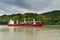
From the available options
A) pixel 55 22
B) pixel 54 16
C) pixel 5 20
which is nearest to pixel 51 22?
pixel 55 22

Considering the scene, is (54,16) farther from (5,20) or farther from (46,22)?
(5,20)

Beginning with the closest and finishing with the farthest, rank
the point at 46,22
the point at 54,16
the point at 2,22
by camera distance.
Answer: the point at 46,22
the point at 2,22
the point at 54,16

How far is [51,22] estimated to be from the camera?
265ft

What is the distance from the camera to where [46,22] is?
7838 centimetres

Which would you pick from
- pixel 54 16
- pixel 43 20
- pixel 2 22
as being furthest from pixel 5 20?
pixel 54 16

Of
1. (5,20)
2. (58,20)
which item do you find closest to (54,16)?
(58,20)

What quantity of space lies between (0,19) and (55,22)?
91.2 ft

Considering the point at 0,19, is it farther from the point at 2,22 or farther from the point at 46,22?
the point at 46,22

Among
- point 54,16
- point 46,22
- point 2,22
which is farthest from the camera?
point 54,16

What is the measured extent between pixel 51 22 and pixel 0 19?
25.9 meters

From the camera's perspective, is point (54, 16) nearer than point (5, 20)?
No

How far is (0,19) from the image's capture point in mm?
89500

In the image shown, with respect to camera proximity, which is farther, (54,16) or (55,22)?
(54,16)

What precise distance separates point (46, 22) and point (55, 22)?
434 cm
